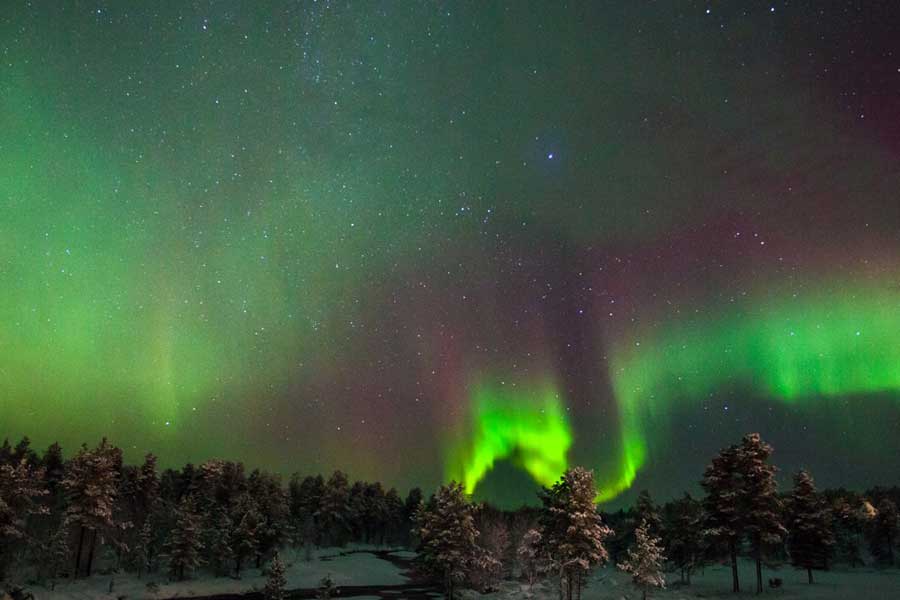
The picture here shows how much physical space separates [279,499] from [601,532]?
76161 mm

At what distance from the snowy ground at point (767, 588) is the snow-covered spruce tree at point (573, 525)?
16954 millimetres

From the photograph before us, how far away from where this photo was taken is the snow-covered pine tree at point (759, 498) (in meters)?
54.4

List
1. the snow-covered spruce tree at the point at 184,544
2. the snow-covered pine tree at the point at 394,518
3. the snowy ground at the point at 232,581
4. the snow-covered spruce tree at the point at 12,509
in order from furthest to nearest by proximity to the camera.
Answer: the snow-covered pine tree at the point at 394,518 → the snow-covered spruce tree at the point at 184,544 → the snowy ground at the point at 232,581 → the snow-covered spruce tree at the point at 12,509

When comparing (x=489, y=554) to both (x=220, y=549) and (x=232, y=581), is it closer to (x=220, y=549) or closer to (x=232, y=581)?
(x=232, y=581)

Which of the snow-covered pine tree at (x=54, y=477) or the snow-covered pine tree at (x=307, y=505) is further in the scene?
the snow-covered pine tree at (x=307, y=505)

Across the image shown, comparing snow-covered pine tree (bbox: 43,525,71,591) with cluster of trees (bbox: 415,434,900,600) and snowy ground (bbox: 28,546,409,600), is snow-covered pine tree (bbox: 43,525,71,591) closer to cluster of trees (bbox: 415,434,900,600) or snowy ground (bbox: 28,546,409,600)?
snowy ground (bbox: 28,546,409,600)

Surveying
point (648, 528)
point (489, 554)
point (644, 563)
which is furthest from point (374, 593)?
point (644, 563)

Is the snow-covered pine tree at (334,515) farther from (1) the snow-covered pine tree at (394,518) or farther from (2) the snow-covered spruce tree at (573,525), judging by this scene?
(2) the snow-covered spruce tree at (573,525)

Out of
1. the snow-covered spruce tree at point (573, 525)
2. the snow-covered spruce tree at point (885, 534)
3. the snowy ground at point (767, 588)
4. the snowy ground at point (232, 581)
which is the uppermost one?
the snow-covered spruce tree at point (573, 525)

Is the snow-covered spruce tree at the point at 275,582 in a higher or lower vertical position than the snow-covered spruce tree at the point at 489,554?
higher

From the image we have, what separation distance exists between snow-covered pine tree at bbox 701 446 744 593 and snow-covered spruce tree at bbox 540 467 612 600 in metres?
18.1

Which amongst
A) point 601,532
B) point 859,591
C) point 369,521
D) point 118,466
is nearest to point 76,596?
point 118,466

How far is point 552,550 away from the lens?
46.5m

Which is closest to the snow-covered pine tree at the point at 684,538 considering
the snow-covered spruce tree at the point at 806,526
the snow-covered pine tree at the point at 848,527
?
the snow-covered spruce tree at the point at 806,526
